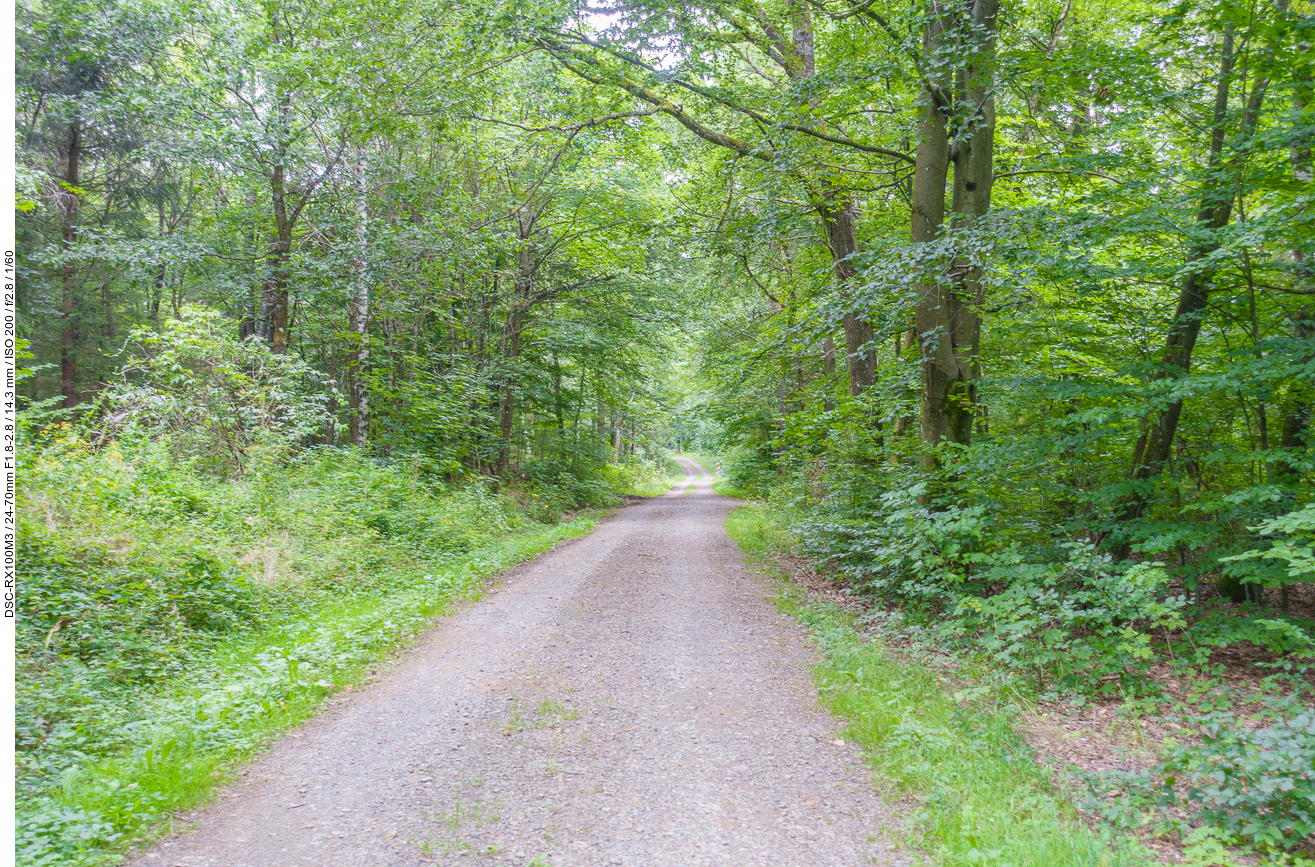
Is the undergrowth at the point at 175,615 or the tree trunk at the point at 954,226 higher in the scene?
the tree trunk at the point at 954,226

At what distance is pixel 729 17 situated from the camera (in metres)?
8.80

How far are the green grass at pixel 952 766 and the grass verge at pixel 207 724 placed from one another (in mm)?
3836

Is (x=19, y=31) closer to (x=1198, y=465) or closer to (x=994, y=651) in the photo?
(x=994, y=651)

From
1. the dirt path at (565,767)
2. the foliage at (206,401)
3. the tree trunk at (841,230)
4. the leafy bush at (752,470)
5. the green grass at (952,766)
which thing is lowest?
the dirt path at (565,767)

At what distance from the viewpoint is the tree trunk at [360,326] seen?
38.3 feet

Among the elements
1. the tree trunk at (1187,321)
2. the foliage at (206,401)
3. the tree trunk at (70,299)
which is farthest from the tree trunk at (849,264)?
the tree trunk at (70,299)

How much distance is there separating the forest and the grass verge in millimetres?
32

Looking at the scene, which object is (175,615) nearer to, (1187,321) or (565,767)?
(565,767)

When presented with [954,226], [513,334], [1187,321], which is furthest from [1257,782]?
[513,334]

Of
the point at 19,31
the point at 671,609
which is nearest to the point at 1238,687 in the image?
the point at 671,609

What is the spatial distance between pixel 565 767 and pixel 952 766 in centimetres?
227

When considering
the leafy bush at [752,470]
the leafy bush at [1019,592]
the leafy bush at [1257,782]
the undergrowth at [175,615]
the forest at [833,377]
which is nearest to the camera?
the leafy bush at [1257,782]

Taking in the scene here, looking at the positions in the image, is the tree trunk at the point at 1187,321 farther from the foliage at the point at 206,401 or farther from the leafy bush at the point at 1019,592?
the foliage at the point at 206,401

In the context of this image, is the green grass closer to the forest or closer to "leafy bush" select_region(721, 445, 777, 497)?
the forest
